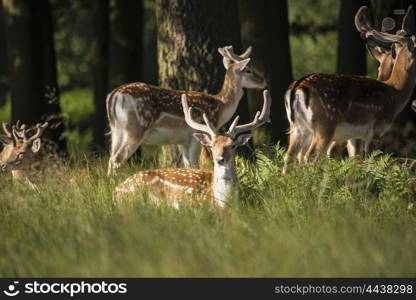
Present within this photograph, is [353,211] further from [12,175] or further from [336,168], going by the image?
[12,175]

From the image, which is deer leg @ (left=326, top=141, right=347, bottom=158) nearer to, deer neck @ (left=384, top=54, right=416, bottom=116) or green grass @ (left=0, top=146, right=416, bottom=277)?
deer neck @ (left=384, top=54, right=416, bottom=116)

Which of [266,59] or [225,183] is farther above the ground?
[266,59]

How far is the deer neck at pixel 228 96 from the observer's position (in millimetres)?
10422

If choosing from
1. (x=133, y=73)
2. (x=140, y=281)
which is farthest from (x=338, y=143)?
(x=133, y=73)

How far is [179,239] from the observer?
627cm

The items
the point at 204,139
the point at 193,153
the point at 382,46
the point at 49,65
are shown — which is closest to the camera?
the point at 204,139

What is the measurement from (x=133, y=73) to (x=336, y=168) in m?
8.86

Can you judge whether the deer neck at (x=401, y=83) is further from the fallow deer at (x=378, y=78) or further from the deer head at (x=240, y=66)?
the deer head at (x=240, y=66)

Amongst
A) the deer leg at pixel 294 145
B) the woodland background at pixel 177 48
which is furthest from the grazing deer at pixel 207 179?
the woodland background at pixel 177 48

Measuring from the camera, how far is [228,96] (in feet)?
34.3

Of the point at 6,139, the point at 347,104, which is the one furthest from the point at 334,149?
the point at 6,139

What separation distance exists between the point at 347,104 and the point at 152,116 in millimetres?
2074

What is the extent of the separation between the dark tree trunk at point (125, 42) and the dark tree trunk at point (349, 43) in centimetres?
411

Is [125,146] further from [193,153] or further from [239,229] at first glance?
[239,229]
